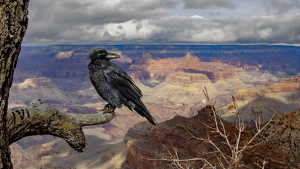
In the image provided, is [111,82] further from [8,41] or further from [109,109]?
[8,41]

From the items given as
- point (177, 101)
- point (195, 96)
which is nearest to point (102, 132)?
point (177, 101)

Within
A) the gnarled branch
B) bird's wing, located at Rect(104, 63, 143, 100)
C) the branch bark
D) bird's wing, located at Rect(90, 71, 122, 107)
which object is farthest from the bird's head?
the branch bark

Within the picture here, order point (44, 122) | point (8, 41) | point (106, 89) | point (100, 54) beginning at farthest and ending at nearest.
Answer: point (106, 89)
point (100, 54)
point (44, 122)
point (8, 41)

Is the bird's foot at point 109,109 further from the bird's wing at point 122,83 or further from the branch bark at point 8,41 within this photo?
the branch bark at point 8,41

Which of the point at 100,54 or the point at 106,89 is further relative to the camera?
the point at 106,89

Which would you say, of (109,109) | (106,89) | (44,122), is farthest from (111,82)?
(44,122)

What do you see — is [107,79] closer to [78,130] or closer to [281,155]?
[78,130]
